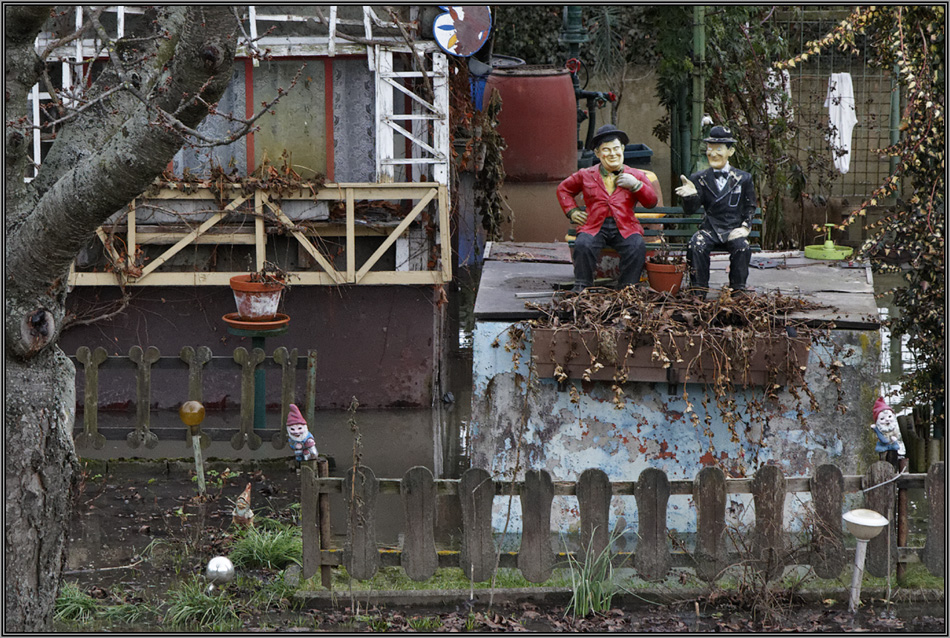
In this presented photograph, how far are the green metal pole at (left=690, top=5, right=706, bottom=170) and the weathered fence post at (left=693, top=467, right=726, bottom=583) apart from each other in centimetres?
729

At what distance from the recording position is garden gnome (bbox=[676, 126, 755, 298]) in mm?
6586

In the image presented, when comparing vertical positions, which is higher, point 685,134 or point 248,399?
point 685,134

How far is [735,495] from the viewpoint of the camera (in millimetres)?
6316

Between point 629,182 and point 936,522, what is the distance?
260cm

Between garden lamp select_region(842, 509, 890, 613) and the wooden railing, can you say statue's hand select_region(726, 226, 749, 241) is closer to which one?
garden lamp select_region(842, 509, 890, 613)

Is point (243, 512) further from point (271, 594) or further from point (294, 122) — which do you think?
point (294, 122)

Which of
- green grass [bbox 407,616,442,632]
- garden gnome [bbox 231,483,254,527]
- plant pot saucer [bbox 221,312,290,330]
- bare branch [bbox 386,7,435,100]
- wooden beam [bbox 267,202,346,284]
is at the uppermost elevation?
bare branch [bbox 386,7,435,100]

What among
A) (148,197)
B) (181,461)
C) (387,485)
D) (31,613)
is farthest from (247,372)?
(31,613)

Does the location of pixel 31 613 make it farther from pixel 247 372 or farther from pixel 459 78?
pixel 459 78

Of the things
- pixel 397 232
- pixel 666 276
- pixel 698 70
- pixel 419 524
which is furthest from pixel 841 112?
pixel 419 524

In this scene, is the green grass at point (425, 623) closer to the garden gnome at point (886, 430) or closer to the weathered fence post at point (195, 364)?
the garden gnome at point (886, 430)

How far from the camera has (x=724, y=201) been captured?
21.6 ft

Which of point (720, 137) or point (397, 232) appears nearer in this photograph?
point (720, 137)

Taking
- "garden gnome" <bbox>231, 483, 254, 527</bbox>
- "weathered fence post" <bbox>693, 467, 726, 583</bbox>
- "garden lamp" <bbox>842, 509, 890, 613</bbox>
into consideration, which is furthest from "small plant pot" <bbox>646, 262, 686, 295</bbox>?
"garden gnome" <bbox>231, 483, 254, 527</bbox>
